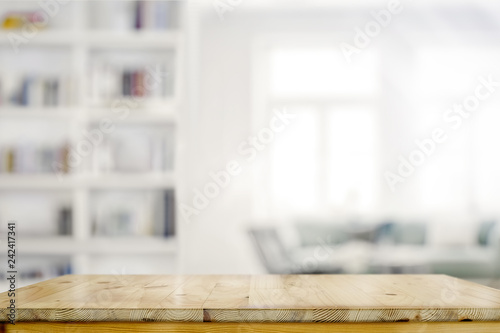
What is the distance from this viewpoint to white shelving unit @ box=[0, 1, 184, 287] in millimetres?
3486

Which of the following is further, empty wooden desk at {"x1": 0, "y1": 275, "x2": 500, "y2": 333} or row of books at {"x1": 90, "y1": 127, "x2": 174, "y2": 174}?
row of books at {"x1": 90, "y1": 127, "x2": 174, "y2": 174}

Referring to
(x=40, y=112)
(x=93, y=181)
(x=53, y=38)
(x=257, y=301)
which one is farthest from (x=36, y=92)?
(x=257, y=301)

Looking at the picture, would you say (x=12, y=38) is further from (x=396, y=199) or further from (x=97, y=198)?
(x=396, y=199)

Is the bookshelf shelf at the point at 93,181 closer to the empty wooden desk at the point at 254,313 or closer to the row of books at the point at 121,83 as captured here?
the row of books at the point at 121,83

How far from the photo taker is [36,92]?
11.6 ft

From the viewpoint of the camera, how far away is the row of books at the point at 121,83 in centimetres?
352

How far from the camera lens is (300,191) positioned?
5520 millimetres

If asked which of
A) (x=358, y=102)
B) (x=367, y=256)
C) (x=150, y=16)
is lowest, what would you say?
(x=367, y=256)

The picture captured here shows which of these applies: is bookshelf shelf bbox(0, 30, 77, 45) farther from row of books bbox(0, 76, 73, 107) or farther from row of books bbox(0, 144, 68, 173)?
row of books bbox(0, 144, 68, 173)

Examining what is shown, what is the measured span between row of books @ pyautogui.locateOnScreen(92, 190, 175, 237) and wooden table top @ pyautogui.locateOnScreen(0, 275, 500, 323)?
2.25m

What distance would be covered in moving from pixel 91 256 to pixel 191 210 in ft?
5.52

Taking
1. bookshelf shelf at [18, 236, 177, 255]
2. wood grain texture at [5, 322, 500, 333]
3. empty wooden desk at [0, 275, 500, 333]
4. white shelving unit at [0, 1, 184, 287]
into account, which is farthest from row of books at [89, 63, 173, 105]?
wood grain texture at [5, 322, 500, 333]

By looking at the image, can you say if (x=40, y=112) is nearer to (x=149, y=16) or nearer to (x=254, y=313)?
(x=149, y=16)

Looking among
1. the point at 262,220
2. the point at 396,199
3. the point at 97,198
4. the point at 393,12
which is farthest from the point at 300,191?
the point at 97,198
